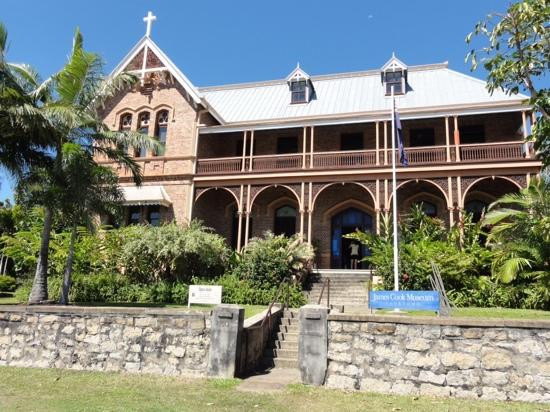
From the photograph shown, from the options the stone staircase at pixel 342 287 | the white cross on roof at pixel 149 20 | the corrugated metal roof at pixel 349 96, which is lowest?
the stone staircase at pixel 342 287

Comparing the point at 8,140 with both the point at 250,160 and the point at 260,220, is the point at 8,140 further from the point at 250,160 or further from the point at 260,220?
the point at 260,220

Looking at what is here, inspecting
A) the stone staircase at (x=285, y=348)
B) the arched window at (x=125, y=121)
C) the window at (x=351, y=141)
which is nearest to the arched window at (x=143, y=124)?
the arched window at (x=125, y=121)

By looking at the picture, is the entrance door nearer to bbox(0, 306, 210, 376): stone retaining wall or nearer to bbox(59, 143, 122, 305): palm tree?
bbox(59, 143, 122, 305): palm tree

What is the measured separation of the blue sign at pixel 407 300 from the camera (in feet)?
27.0

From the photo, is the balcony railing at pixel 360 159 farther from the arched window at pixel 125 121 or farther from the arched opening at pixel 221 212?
the arched window at pixel 125 121

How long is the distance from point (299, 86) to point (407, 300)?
18.2 metres

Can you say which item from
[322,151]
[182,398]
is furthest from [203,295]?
[322,151]

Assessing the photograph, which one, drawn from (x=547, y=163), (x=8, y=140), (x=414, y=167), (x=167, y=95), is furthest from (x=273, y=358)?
(x=167, y=95)

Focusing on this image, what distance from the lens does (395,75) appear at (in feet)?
76.2

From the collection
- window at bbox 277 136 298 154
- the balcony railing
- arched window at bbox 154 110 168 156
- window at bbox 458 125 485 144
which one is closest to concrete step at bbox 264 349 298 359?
the balcony railing

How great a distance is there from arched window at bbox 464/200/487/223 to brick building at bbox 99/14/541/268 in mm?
44

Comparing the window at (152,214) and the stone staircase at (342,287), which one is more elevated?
the window at (152,214)

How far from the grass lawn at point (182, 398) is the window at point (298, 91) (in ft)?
62.5

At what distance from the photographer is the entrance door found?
21.4 metres
